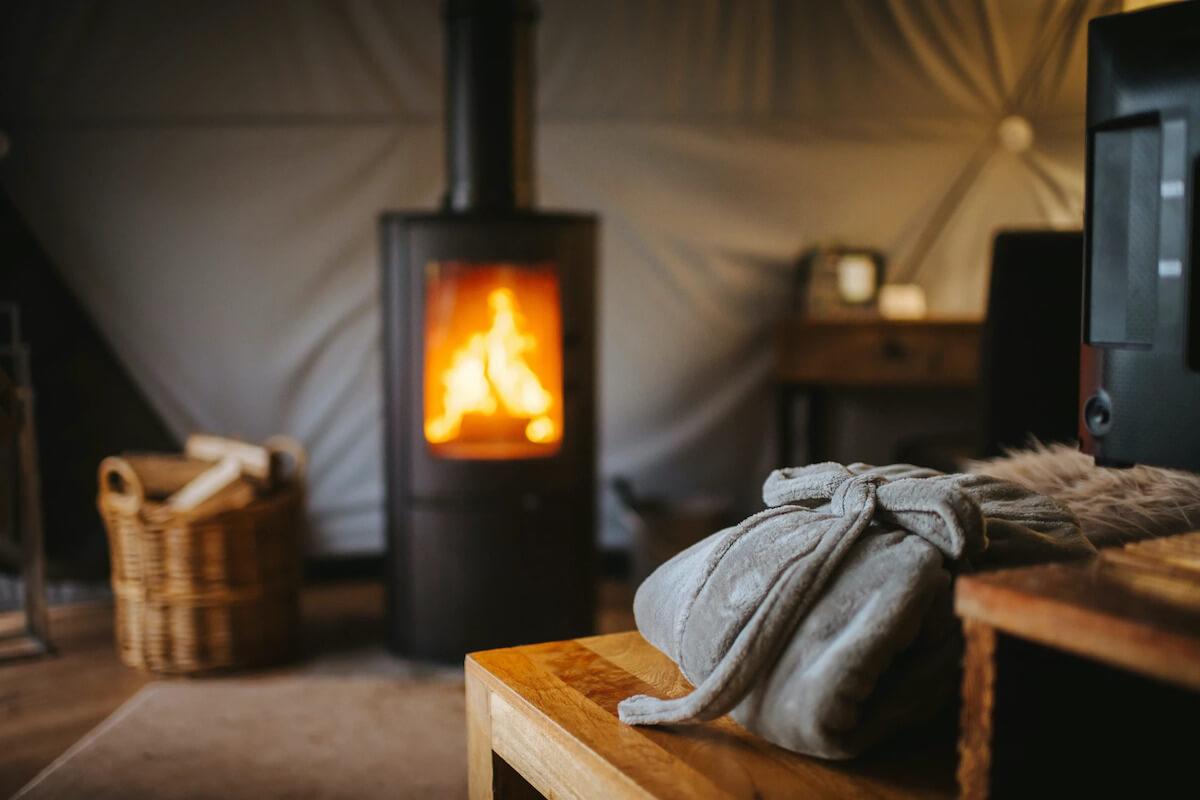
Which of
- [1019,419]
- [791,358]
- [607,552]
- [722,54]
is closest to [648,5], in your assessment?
[722,54]

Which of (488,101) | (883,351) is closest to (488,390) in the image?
(488,101)

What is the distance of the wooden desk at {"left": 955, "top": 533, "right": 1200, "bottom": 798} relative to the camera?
0.51 m

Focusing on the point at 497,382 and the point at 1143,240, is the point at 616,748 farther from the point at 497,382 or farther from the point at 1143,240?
the point at 497,382

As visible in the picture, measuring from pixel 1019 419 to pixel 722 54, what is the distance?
1676 mm

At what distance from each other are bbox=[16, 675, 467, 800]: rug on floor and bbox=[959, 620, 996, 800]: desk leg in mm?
1191

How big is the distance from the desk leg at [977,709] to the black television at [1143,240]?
0.67 ft

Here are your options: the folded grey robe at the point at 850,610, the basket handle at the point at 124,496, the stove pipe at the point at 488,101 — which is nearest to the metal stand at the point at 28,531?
the basket handle at the point at 124,496

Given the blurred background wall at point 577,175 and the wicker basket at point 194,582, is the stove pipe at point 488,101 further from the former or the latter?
the wicker basket at point 194,582

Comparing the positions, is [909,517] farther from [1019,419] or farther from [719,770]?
[1019,419]

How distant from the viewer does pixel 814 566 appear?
73cm

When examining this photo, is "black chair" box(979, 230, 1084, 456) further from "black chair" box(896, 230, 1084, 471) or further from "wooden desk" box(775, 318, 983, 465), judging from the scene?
"wooden desk" box(775, 318, 983, 465)

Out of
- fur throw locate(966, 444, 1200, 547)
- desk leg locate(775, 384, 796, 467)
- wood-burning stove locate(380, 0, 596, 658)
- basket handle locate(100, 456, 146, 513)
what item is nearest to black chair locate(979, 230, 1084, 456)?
fur throw locate(966, 444, 1200, 547)

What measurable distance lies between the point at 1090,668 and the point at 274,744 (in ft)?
5.05

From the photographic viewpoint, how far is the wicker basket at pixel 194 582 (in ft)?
7.06
